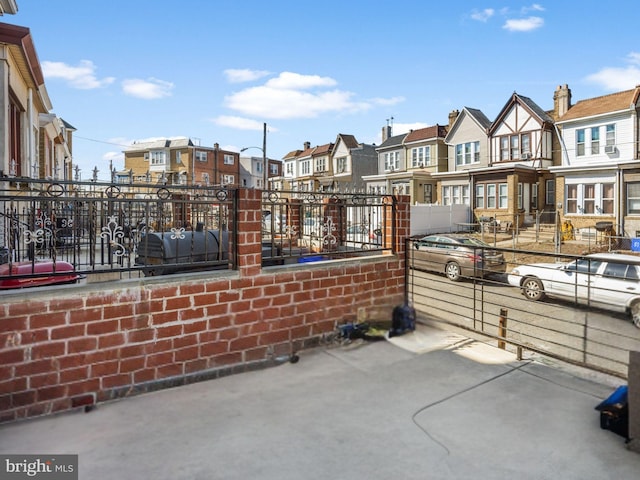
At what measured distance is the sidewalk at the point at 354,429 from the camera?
3.07 meters

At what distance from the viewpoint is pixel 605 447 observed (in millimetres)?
3350

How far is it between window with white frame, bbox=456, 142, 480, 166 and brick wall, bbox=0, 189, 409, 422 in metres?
28.8

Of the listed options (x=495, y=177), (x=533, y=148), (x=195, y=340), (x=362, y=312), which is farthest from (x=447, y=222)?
(x=195, y=340)

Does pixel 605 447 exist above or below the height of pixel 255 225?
below

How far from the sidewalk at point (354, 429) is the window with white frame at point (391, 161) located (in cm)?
3375

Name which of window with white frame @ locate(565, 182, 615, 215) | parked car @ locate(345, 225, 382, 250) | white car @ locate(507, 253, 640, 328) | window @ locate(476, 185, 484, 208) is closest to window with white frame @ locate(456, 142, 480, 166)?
window @ locate(476, 185, 484, 208)

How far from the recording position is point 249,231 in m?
5.08

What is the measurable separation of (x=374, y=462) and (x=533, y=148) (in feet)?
98.4

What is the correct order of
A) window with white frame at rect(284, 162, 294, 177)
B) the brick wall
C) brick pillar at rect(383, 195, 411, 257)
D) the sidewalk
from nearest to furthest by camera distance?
the sidewalk → the brick wall → brick pillar at rect(383, 195, 411, 257) → window with white frame at rect(284, 162, 294, 177)

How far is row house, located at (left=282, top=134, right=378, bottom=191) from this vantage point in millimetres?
45094

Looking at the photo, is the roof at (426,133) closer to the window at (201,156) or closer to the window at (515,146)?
the window at (515,146)

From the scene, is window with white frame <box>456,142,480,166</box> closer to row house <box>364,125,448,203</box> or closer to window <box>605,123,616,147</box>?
row house <box>364,125,448,203</box>

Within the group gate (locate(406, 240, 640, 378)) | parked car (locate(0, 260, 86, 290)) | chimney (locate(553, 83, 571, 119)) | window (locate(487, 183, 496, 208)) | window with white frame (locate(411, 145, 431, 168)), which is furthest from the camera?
window with white frame (locate(411, 145, 431, 168))

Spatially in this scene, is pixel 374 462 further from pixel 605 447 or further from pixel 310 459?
pixel 605 447
